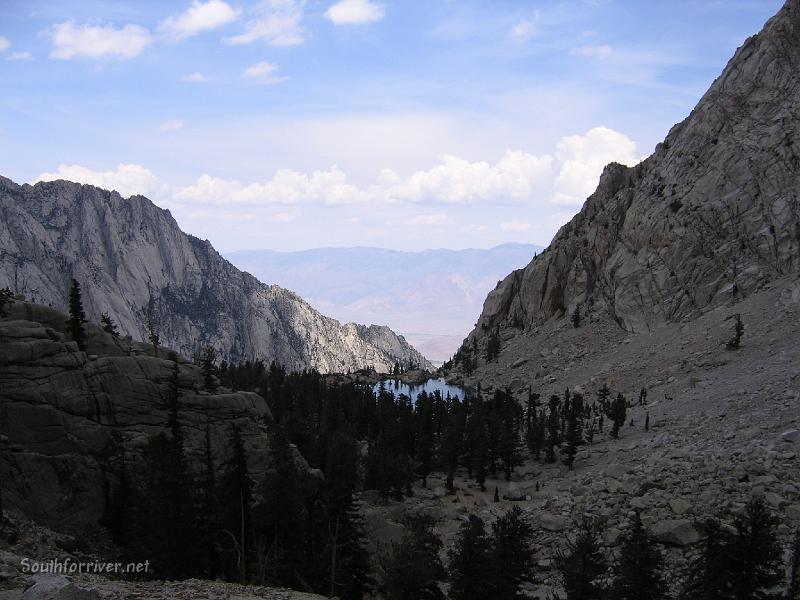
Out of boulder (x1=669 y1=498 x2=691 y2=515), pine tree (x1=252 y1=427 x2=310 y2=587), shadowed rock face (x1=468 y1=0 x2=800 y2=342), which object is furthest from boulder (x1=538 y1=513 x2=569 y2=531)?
shadowed rock face (x1=468 y1=0 x2=800 y2=342)

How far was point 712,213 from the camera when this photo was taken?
132500 mm

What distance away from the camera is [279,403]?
104 meters

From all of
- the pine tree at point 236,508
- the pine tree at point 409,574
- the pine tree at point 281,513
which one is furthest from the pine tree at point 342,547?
the pine tree at point 236,508

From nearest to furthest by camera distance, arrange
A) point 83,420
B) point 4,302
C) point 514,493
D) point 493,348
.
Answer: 1. point 83,420
2. point 4,302
3. point 514,493
4. point 493,348

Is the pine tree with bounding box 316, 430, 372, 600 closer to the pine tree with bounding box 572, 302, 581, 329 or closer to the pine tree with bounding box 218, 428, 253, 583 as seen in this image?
the pine tree with bounding box 218, 428, 253, 583

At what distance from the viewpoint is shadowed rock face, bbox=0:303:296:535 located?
141 feet

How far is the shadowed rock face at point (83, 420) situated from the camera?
43094 mm

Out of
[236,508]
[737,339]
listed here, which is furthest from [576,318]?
[236,508]

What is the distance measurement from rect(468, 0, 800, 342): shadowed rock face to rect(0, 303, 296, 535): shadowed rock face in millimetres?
108530

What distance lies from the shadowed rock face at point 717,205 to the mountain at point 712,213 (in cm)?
22

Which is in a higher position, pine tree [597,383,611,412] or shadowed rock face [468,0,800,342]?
shadowed rock face [468,0,800,342]

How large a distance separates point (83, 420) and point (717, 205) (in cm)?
12968

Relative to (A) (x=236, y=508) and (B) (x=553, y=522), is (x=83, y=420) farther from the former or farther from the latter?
(B) (x=553, y=522)

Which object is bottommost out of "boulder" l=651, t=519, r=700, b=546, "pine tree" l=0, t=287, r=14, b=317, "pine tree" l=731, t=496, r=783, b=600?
"boulder" l=651, t=519, r=700, b=546
